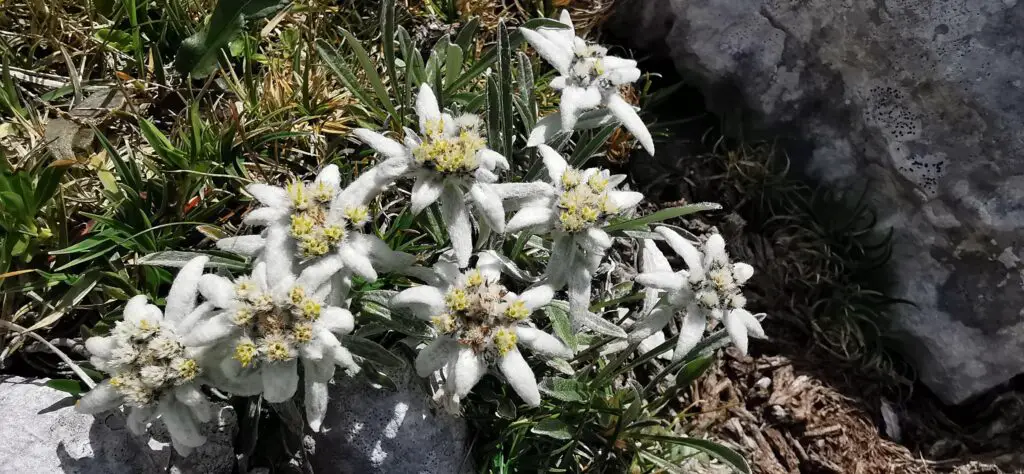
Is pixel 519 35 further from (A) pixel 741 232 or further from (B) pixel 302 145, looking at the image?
(A) pixel 741 232

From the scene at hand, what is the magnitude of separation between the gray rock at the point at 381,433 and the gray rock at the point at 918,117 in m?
2.54

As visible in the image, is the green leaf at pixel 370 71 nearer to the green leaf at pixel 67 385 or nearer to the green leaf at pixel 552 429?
the green leaf at pixel 552 429

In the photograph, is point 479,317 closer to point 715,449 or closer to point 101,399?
point 101,399

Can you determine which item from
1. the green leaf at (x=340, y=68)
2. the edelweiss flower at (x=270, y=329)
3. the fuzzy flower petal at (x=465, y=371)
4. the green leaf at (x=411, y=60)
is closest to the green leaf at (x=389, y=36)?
the green leaf at (x=411, y=60)

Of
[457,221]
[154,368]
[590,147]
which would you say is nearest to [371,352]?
[457,221]

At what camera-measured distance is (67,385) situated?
8.54 ft

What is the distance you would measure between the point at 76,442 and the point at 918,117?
13.6 feet

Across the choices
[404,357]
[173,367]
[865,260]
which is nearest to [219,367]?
[173,367]

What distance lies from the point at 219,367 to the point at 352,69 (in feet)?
6.07

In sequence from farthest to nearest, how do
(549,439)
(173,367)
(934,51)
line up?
(934,51)
(549,439)
(173,367)

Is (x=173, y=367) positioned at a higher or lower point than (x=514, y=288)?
higher

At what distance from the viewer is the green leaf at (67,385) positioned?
258cm

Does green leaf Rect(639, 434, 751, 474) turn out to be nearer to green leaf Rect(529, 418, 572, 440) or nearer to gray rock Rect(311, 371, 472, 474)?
green leaf Rect(529, 418, 572, 440)

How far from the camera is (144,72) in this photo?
3.44 metres
